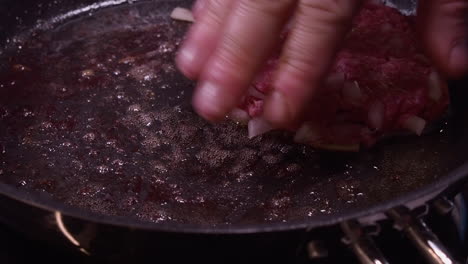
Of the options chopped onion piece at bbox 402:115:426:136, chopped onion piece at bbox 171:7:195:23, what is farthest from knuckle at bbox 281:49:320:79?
chopped onion piece at bbox 171:7:195:23

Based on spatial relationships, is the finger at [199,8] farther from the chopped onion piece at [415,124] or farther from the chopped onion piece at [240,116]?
the chopped onion piece at [415,124]

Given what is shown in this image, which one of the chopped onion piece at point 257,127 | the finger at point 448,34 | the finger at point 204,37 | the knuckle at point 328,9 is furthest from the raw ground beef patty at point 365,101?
the knuckle at point 328,9

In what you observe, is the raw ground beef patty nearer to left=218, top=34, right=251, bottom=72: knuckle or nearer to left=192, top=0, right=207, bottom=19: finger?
left=192, top=0, right=207, bottom=19: finger

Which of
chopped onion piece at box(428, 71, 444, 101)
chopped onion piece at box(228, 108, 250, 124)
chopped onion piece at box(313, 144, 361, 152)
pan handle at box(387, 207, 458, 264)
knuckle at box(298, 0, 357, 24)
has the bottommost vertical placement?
chopped onion piece at box(228, 108, 250, 124)

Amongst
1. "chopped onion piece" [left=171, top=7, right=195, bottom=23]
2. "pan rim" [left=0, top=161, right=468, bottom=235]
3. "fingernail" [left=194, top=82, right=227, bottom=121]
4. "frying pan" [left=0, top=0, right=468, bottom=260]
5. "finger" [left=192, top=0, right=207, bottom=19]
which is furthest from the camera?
"chopped onion piece" [left=171, top=7, right=195, bottom=23]

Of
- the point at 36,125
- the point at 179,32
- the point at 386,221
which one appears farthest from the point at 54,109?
the point at 386,221

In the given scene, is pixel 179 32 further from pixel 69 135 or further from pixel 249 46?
pixel 249 46
